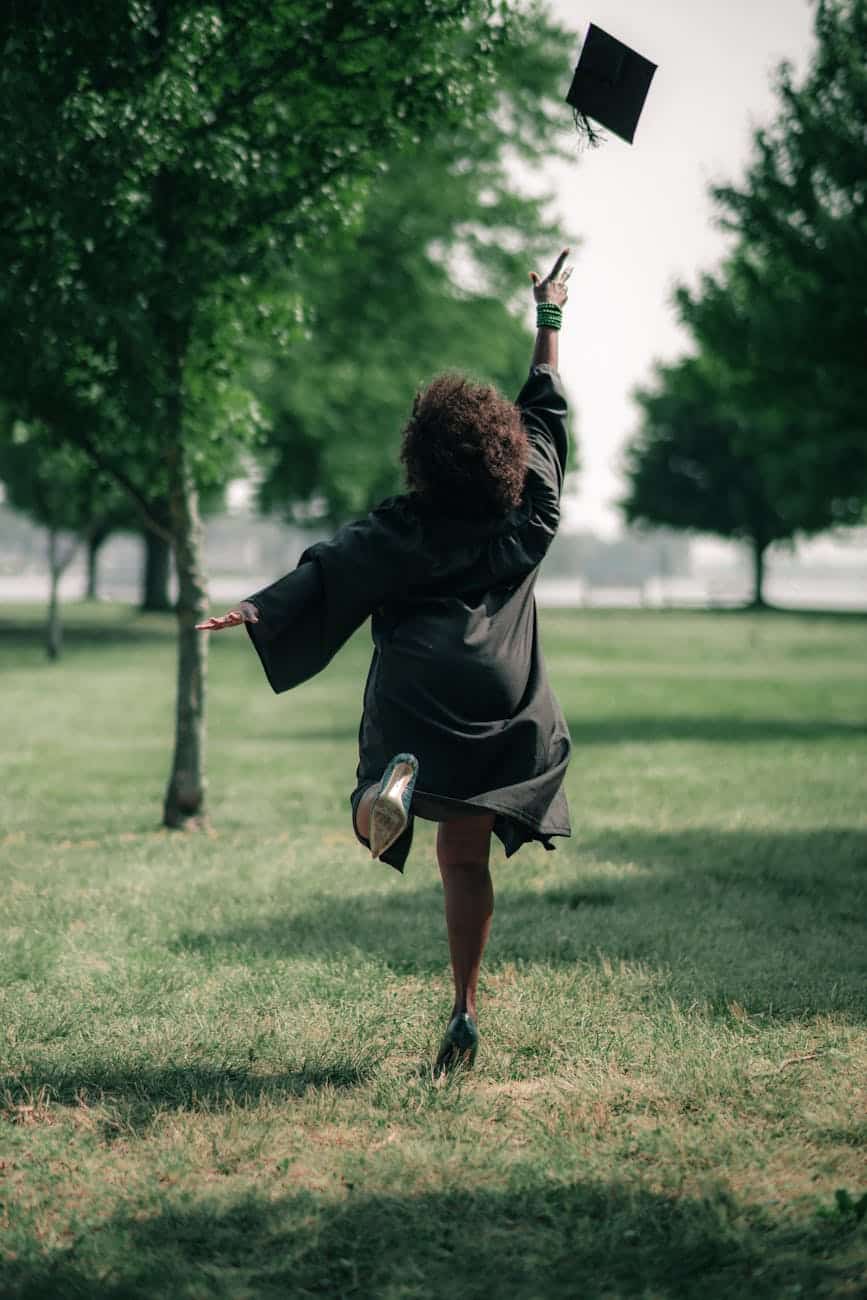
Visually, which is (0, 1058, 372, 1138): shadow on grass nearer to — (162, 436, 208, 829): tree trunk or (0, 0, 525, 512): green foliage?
(0, 0, 525, 512): green foliage

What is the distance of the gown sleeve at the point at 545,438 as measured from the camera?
4242 millimetres

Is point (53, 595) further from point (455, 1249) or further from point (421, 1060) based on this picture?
point (455, 1249)

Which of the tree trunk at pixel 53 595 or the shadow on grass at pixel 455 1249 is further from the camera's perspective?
the tree trunk at pixel 53 595

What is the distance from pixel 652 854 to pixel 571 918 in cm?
172

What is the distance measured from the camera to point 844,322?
13430 millimetres

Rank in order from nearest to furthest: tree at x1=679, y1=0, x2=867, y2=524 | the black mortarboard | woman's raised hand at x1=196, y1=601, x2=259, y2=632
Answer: woman's raised hand at x1=196, y1=601, x2=259, y2=632 → the black mortarboard → tree at x1=679, y1=0, x2=867, y2=524

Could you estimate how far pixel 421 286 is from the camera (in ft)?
78.7

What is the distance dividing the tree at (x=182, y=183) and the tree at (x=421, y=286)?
14.0m

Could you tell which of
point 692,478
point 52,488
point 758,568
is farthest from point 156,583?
point 758,568

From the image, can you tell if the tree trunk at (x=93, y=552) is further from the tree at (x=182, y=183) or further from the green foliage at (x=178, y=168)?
the green foliage at (x=178, y=168)

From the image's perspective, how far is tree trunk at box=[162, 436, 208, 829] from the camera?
849cm

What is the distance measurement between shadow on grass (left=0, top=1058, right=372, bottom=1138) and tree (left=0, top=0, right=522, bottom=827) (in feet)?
13.8

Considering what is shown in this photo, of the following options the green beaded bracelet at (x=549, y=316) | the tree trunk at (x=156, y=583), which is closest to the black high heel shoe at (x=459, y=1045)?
the green beaded bracelet at (x=549, y=316)

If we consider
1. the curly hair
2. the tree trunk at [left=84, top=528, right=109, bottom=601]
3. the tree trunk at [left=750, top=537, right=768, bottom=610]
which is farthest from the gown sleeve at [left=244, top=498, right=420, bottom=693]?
the tree trunk at [left=750, top=537, right=768, bottom=610]
